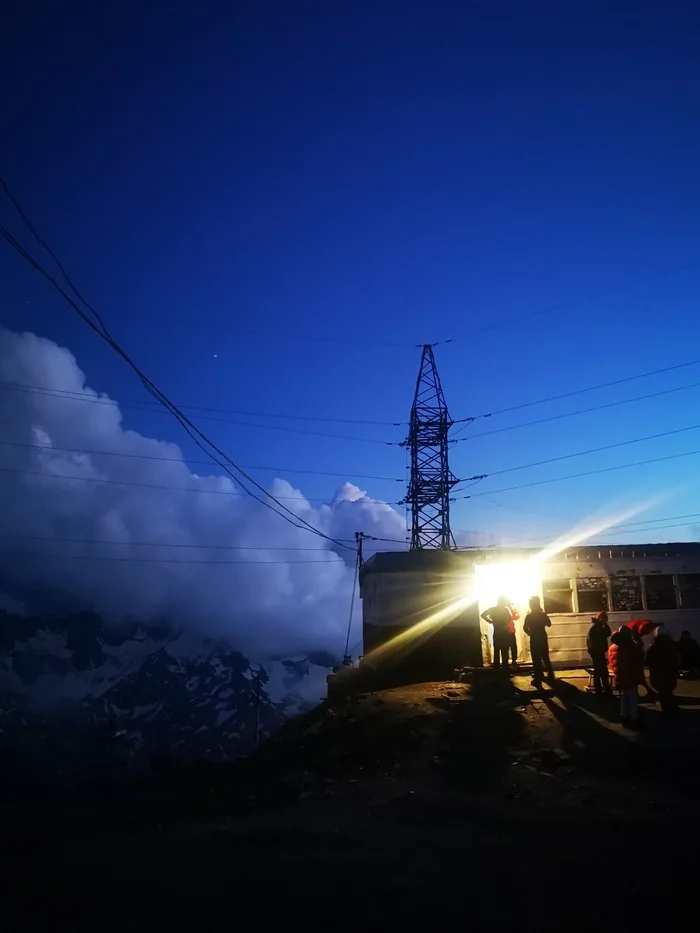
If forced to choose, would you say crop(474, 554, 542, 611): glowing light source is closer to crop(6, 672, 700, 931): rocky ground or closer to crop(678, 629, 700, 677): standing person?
crop(678, 629, 700, 677): standing person

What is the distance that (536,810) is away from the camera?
9016 millimetres

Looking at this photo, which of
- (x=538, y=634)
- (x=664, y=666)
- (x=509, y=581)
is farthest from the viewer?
(x=509, y=581)

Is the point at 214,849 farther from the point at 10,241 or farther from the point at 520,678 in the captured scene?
the point at 520,678

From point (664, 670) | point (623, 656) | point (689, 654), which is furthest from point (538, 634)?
point (689, 654)

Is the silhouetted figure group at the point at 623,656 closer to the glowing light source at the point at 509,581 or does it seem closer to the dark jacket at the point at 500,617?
the dark jacket at the point at 500,617

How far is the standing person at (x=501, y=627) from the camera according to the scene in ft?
59.3

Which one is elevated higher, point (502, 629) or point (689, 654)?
point (502, 629)

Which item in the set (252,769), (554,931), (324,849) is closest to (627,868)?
(554,931)

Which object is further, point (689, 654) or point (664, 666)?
point (689, 654)

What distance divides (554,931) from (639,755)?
6.74m

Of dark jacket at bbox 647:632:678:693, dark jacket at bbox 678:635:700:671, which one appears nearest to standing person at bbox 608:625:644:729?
dark jacket at bbox 647:632:678:693

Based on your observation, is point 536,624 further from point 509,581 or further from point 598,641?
point 509,581

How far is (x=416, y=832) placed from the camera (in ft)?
27.2

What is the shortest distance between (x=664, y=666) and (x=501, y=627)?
512 centimetres
